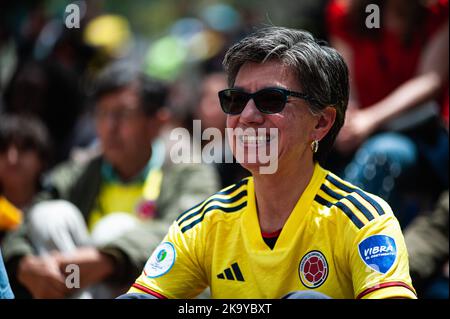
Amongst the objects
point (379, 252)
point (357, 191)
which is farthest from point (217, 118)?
point (379, 252)

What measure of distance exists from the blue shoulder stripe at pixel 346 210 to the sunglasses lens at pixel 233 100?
1.45ft

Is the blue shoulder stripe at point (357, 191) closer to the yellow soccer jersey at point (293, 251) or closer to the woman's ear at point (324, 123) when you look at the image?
the yellow soccer jersey at point (293, 251)

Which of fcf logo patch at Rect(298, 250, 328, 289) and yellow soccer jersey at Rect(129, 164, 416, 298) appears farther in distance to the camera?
fcf logo patch at Rect(298, 250, 328, 289)

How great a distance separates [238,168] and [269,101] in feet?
8.55

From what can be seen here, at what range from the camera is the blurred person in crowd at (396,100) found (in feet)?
15.4

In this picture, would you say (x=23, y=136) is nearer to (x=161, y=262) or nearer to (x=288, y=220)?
(x=161, y=262)

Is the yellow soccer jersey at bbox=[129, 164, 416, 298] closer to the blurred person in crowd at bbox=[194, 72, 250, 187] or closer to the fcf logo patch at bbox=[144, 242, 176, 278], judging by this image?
the fcf logo patch at bbox=[144, 242, 176, 278]

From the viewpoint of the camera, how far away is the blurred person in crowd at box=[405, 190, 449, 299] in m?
3.93

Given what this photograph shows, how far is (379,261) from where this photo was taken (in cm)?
269

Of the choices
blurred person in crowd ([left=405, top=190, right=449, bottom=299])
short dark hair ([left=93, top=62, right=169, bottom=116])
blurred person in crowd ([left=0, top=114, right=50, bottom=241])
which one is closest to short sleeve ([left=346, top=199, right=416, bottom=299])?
blurred person in crowd ([left=405, top=190, right=449, bottom=299])

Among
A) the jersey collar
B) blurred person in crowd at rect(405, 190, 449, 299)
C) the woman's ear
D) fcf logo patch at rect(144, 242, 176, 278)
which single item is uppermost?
the woman's ear

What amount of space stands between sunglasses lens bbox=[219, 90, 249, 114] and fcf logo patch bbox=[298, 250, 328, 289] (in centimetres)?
60

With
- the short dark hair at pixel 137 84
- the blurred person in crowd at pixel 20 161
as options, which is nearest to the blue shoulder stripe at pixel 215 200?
the short dark hair at pixel 137 84
